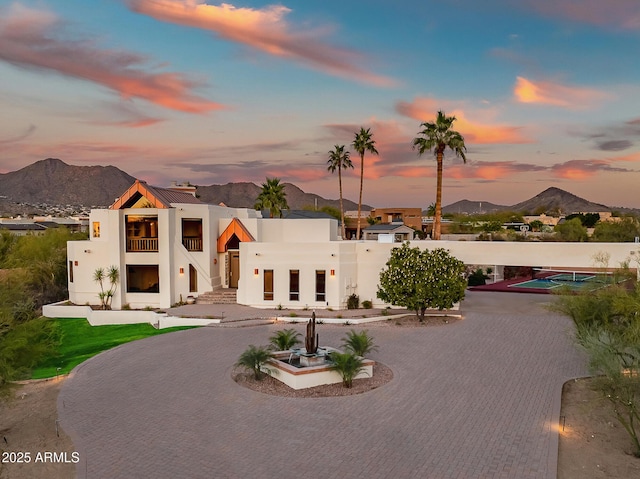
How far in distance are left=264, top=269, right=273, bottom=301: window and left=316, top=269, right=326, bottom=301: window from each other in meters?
2.59

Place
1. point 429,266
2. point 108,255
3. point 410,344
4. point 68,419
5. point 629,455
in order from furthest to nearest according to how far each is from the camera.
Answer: point 108,255
point 429,266
point 410,344
point 68,419
point 629,455

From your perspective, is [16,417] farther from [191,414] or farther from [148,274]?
[148,274]

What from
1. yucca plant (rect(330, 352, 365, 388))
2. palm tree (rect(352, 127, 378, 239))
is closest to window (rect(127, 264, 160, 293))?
yucca plant (rect(330, 352, 365, 388))

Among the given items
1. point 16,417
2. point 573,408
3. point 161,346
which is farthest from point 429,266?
point 16,417

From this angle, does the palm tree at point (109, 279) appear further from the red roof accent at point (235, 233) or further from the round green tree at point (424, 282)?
the round green tree at point (424, 282)

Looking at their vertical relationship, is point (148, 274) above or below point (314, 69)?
below

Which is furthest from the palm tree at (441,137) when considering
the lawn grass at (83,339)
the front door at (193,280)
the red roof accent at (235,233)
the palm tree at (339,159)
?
the palm tree at (339,159)

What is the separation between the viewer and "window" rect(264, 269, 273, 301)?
25422 millimetres

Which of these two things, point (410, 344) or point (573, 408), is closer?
point (573, 408)

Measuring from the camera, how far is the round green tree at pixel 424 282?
2056 centimetres

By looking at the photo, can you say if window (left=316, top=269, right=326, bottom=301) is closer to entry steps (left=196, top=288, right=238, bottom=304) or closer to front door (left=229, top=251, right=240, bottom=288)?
entry steps (left=196, top=288, right=238, bottom=304)

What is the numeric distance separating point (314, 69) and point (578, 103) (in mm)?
16236

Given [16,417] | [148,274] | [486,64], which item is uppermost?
[486,64]

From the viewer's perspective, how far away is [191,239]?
92.3 ft
